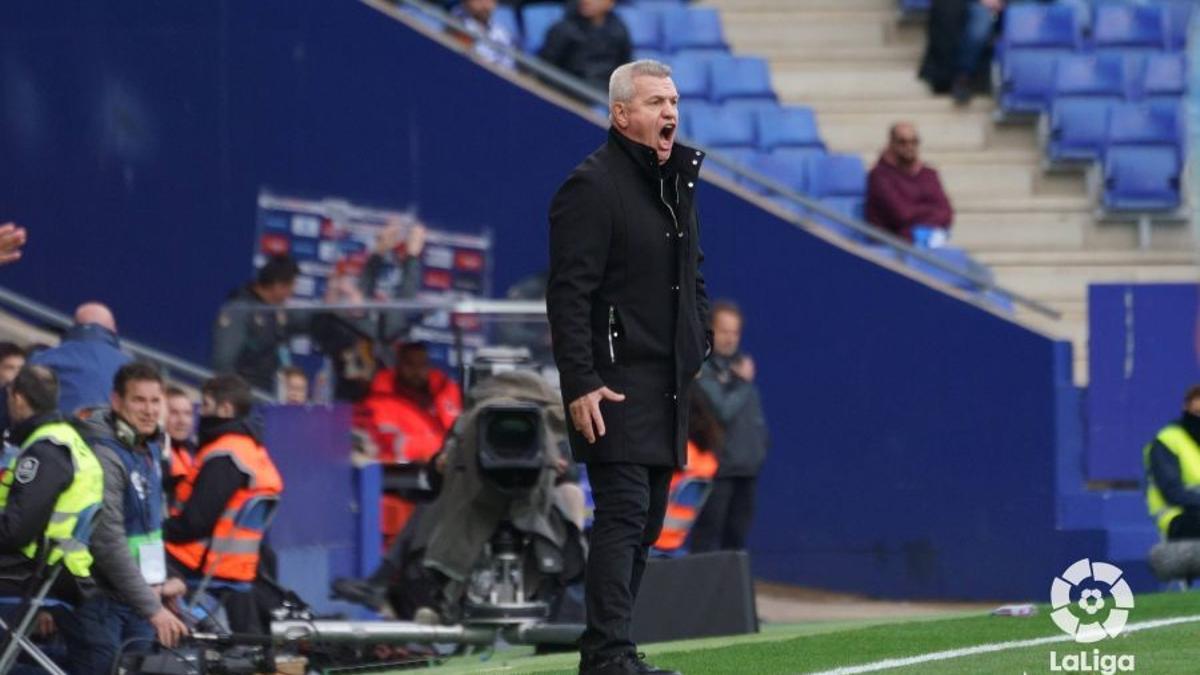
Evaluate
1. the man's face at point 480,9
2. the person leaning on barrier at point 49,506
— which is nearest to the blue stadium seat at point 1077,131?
the man's face at point 480,9

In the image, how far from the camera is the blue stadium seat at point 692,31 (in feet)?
62.1

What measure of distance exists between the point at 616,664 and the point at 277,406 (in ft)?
20.8

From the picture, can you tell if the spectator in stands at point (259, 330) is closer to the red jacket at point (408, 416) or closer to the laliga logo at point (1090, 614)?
the red jacket at point (408, 416)

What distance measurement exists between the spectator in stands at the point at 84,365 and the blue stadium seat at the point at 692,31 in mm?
6247

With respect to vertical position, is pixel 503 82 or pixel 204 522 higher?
pixel 503 82

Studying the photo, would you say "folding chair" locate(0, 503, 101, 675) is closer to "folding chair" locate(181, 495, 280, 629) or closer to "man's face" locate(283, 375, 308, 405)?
"folding chair" locate(181, 495, 280, 629)

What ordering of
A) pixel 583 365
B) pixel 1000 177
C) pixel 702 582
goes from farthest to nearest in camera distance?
pixel 1000 177 < pixel 702 582 < pixel 583 365

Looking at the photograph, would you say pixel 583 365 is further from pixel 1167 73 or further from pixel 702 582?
pixel 1167 73

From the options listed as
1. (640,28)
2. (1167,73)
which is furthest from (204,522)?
(1167,73)

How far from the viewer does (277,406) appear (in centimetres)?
1406

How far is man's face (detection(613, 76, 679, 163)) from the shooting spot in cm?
801

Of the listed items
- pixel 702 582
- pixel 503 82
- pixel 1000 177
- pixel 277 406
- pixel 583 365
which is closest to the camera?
pixel 583 365

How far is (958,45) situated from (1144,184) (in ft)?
5.39

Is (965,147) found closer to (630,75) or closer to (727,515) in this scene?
(727,515)
